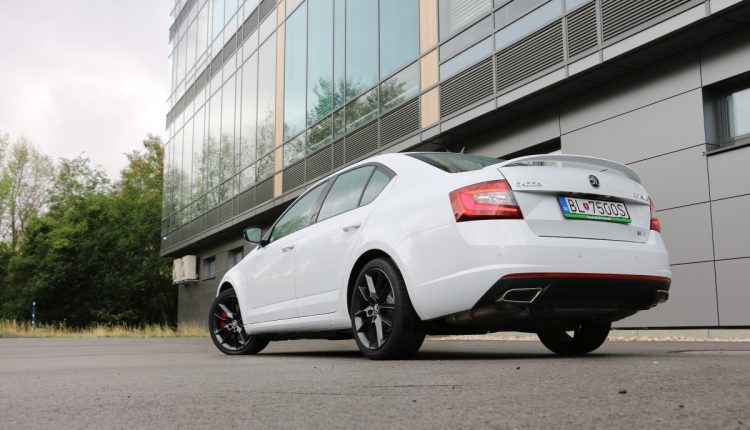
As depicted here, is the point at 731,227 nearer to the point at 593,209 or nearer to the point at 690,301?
the point at 690,301

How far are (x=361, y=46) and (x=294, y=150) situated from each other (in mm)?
4770

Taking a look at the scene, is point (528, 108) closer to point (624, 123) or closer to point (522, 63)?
point (522, 63)

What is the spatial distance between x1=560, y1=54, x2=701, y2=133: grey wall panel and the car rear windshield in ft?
18.4

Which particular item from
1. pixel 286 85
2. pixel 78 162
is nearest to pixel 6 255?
pixel 78 162

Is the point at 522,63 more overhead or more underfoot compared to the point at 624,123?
more overhead

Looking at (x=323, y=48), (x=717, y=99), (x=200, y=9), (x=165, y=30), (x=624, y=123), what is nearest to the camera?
(x=717, y=99)

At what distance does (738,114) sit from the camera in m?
9.61

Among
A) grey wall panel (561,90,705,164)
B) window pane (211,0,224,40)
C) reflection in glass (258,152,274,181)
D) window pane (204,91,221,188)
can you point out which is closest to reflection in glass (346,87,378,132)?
reflection in glass (258,152,274,181)

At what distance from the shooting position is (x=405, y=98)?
1559 centimetres

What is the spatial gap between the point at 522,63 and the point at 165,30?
1201 inches

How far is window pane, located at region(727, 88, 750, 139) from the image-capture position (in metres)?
9.52

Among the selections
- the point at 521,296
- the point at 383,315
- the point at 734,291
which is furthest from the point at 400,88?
the point at 521,296

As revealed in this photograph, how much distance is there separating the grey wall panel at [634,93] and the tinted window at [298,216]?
584 centimetres

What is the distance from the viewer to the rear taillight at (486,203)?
15.3 feet
